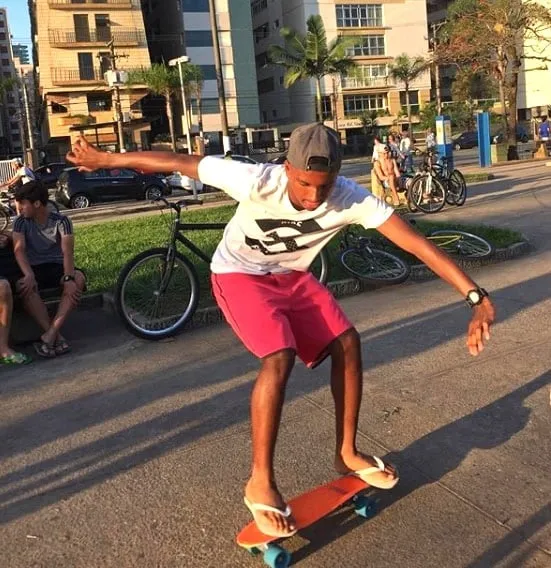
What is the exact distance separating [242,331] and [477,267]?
19.6 feet

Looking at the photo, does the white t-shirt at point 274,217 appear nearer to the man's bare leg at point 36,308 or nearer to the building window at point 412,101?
the man's bare leg at point 36,308

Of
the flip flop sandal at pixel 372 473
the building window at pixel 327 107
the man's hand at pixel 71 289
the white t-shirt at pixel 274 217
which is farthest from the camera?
the building window at pixel 327 107

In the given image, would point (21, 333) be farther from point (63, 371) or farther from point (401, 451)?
point (401, 451)

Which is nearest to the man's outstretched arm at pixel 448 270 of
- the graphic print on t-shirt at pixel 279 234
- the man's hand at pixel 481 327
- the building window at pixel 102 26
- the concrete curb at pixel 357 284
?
the man's hand at pixel 481 327

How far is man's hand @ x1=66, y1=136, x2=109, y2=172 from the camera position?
323cm

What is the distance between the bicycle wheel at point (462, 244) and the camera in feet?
27.1

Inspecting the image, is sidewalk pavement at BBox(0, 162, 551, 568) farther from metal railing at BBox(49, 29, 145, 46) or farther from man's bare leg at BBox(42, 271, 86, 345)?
metal railing at BBox(49, 29, 145, 46)

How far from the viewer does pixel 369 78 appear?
242 ft

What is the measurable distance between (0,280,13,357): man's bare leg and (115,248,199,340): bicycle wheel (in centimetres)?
96

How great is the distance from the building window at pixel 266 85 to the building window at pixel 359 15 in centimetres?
1026

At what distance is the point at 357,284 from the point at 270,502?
502 centimetres

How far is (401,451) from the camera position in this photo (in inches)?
141

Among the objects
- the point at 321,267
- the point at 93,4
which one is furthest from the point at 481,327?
the point at 93,4

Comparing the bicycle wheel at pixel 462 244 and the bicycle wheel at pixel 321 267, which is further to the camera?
the bicycle wheel at pixel 462 244
